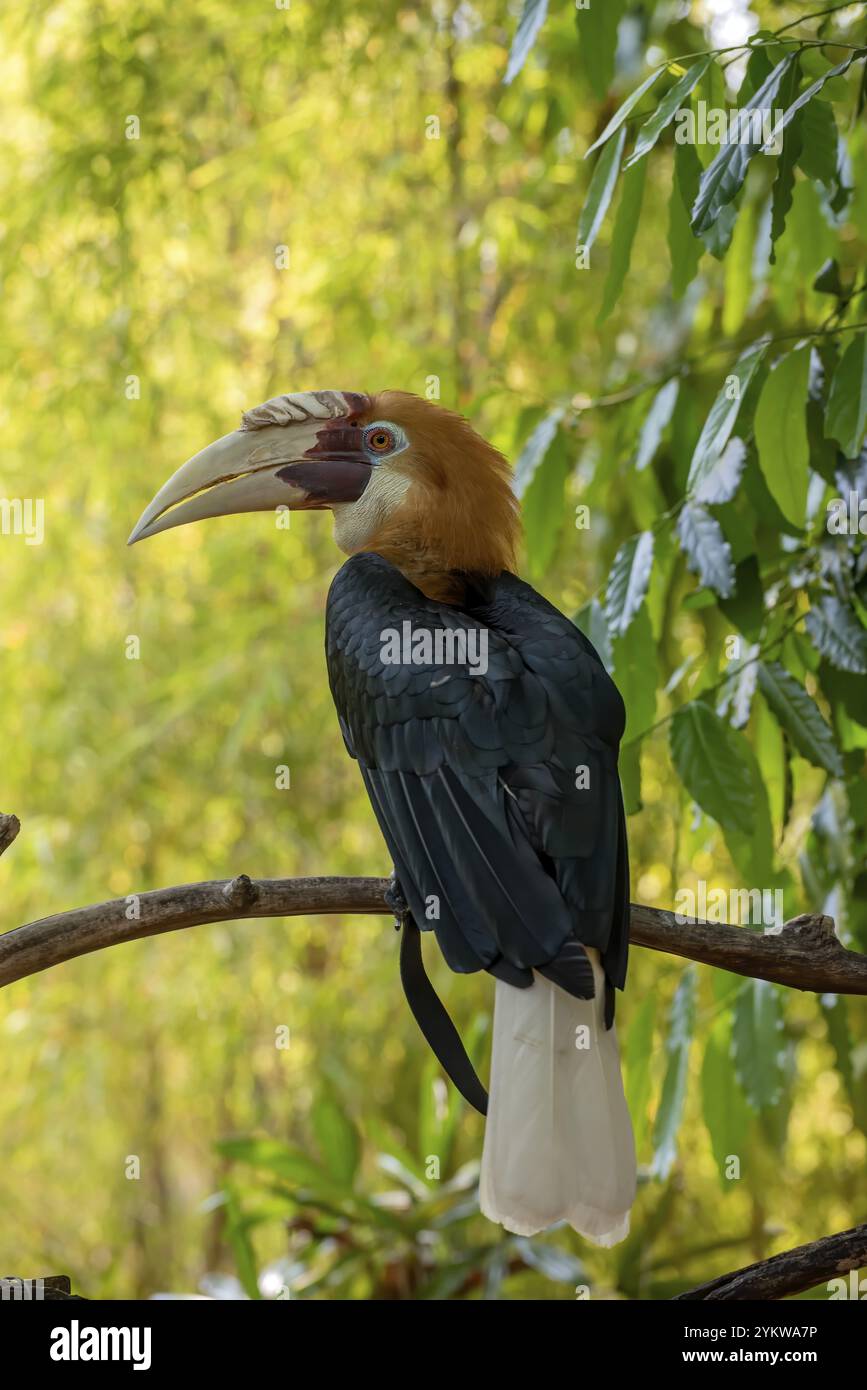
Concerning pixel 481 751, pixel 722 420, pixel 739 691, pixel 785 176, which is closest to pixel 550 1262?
pixel 739 691

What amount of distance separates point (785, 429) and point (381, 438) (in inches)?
16.2

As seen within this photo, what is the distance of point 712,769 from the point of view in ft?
3.68

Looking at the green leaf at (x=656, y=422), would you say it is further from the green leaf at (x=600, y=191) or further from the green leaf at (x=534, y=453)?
the green leaf at (x=600, y=191)

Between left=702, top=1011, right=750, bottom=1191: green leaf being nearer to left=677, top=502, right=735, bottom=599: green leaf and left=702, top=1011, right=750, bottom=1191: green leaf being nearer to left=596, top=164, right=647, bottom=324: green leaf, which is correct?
left=677, top=502, right=735, bottom=599: green leaf

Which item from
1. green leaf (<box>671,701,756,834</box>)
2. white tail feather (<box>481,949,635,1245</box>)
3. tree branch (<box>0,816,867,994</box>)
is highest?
green leaf (<box>671,701,756,834</box>)

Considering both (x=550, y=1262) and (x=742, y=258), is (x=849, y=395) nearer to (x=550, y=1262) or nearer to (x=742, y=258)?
(x=742, y=258)

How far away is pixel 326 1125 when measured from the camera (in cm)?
258

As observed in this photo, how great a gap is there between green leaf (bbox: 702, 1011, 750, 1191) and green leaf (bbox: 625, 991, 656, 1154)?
6 centimetres

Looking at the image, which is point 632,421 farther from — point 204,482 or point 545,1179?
point 545,1179

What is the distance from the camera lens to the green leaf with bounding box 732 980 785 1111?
4.27ft

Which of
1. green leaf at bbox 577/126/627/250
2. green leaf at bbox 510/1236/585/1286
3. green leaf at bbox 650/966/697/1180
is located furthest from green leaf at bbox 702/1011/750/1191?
green leaf at bbox 510/1236/585/1286

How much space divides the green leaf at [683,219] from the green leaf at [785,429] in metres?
0.12
